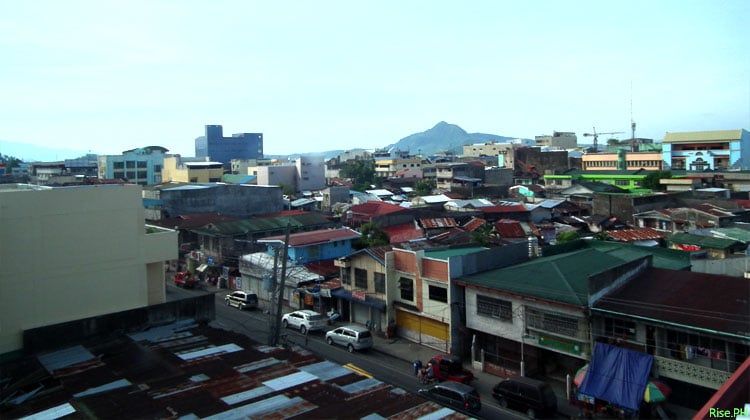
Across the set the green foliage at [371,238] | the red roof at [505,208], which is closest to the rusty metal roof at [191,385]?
the green foliage at [371,238]

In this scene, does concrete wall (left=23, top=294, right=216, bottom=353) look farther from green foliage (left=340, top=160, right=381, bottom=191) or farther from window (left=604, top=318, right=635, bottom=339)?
green foliage (left=340, top=160, right=381, bottom=191)

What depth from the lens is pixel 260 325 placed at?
23.8m

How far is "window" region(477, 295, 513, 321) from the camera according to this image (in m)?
17.6

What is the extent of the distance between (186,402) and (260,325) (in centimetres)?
1350

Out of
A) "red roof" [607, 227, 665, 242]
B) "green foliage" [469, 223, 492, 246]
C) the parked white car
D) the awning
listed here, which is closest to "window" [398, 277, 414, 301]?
the awning

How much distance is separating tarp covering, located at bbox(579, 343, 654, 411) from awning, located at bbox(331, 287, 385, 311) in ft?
29.3

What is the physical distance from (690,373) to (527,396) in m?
4.11

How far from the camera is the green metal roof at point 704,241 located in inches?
1056

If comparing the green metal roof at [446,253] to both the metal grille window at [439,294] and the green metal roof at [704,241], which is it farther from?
the green metal roof at [704,241]

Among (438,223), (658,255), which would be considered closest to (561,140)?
(438,223)

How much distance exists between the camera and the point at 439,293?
19.8m

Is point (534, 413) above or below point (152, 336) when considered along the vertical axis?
below

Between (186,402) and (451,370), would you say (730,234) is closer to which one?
(451,370)

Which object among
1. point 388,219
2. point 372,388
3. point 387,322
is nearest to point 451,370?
point 387,322
